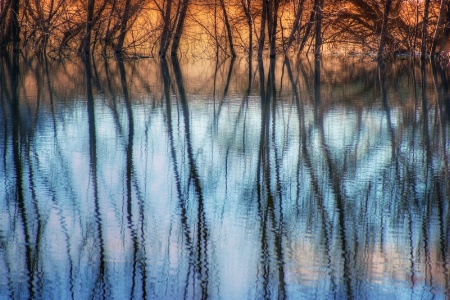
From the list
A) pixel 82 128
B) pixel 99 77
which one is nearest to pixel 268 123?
pixel 82 128

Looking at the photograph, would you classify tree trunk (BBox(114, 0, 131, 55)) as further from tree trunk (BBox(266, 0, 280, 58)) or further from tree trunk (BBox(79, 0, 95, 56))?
tree trunk (BBox(266, 0, 280, 58))

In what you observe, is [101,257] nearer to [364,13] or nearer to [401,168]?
[401,168]

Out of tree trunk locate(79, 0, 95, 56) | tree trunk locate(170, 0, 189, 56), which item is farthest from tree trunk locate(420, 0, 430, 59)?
tree trunk locate(79, 0, 95, 56)

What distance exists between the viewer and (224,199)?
5.89m

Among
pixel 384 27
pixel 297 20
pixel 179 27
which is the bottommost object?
pixel 384 27

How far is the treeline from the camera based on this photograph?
25.4 metres

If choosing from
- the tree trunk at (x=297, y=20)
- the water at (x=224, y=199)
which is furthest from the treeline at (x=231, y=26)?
the water at (x=224, y=199)

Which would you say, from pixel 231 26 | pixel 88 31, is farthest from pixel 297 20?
pixel 88 31

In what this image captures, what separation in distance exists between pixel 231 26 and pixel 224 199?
23364mm

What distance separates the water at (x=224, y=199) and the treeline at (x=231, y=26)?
44.5 feet

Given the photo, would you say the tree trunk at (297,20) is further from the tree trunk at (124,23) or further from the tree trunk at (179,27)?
the tree trunk at (124,23)

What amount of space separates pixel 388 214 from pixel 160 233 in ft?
5.26

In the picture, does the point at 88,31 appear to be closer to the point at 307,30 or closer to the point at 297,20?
the point at 297,20

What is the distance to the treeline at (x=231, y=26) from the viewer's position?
2541 centimetres
